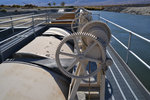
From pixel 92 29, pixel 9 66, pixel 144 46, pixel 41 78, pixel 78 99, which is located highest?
pixel 92 29

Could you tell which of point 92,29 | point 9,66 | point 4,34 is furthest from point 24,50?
point 4,34

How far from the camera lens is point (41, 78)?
2.88m

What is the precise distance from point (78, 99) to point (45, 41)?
245cm

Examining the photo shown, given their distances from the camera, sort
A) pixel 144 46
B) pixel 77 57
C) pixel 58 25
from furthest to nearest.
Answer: pixel 144 46 < pixel 58 25 < pixel 77 57

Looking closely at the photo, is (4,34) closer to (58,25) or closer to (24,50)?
(58,25)

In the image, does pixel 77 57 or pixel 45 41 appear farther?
pixel 45 41

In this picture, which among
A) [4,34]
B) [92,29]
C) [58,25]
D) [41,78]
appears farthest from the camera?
[58,25]

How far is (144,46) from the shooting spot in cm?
1137

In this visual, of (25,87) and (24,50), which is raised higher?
(24,50)

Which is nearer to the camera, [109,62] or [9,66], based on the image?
[109,62]

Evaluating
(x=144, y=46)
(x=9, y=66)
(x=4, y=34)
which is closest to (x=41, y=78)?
(x=9, y=66)

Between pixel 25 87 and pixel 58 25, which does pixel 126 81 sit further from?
pixel 58 25

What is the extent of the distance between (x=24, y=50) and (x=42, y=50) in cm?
45

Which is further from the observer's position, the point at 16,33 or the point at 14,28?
the point at 14,28
